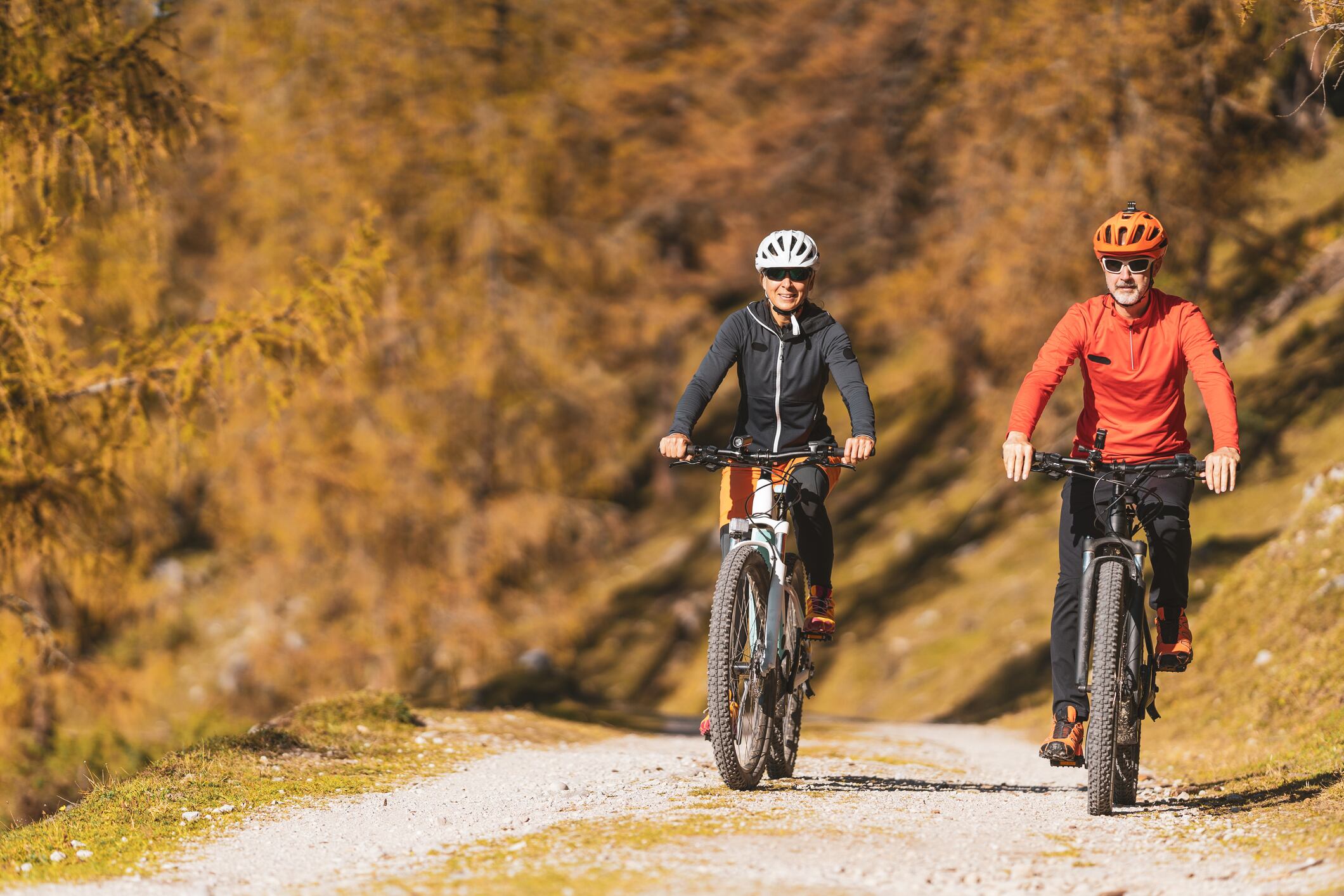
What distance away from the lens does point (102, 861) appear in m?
5.64

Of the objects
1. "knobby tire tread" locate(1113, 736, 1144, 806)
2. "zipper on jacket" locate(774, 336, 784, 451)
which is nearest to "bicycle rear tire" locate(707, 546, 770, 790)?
"zipper on jacket" locate(774, 336, 784, 451)

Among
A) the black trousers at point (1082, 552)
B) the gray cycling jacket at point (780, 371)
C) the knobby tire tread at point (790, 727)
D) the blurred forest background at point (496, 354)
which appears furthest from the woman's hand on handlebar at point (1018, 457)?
the blurred forest background at point (496, 354)

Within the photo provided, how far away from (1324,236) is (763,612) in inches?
813

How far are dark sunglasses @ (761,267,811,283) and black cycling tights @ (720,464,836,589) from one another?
0.98 metres

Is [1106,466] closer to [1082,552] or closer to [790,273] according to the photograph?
[1082,552]

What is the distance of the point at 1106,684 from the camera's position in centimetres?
659

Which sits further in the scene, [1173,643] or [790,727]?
[790,727]

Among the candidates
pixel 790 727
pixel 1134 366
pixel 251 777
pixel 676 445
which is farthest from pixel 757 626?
pixel 251 777

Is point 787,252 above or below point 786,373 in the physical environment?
above

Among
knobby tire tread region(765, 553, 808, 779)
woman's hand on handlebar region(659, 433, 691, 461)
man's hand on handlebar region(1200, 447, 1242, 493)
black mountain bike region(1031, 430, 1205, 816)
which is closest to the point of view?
man's hand on handlebar region(1200, 447, 1242, 493)

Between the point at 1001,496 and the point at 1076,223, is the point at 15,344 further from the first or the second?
the point at 1001,496

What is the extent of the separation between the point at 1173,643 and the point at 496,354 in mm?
19660

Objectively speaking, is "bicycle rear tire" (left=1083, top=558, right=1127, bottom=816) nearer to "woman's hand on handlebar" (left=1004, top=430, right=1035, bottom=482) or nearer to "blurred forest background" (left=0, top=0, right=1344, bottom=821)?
"woman's hand on handlebar" (left=1004, top=430, right=1035, bottom=482)

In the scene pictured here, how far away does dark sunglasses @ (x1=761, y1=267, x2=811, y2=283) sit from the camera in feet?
23.9
